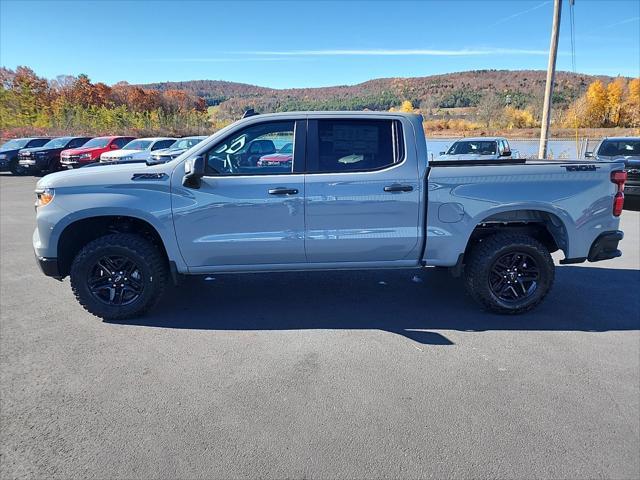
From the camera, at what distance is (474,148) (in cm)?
1466

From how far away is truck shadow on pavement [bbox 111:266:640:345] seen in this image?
4.12 metres

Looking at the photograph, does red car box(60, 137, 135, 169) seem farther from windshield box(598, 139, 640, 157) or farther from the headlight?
windshield box(598, 139, 640, 157)

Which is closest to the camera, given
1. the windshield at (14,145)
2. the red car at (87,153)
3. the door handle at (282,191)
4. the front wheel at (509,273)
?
the door handle at (282,191)

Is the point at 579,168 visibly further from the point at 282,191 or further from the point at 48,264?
the point at 48,264

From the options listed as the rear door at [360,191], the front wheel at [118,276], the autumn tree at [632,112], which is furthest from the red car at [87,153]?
the autumn tree at [632,112]

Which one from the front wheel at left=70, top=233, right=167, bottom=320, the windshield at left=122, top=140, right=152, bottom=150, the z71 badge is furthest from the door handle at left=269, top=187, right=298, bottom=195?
the windshield at left=122, top=140, right=152, bottom=150

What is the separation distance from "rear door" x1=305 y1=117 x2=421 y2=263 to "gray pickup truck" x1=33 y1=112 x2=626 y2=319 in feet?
0.03

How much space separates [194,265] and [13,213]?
863cm

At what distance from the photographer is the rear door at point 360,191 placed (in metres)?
4.05

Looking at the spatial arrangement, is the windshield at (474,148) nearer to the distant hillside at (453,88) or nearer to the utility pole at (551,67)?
the utility pole at (551,67)

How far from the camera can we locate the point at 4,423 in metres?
2.67

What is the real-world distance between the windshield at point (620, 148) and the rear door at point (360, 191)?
35.5ft

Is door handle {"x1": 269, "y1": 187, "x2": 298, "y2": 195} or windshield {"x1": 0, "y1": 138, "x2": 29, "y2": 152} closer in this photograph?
door handle {"x1": 269, "y1": 187, "x2": 298, "y2": 195}

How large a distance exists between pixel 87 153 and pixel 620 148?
20.0 m
